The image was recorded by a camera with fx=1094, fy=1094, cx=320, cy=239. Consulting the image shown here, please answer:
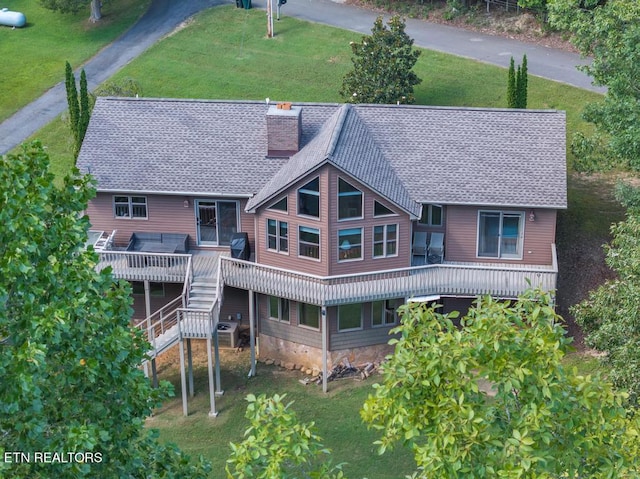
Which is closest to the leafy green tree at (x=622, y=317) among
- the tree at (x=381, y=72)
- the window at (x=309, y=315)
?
the window at (x=309, y=315)

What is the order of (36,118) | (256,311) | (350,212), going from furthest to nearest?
(36,118) < (256,311) < (350,212)

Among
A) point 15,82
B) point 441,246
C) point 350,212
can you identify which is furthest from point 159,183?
point 15,82

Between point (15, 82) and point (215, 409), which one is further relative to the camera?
point (15, 82)

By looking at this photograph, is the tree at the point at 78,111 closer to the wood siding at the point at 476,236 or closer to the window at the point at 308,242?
the window at the point at 308,242

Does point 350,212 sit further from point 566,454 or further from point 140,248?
point 566,454

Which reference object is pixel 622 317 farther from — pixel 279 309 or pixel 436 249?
pixel 279 309

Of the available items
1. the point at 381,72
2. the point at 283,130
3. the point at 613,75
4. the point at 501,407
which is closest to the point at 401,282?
the point at 283,130

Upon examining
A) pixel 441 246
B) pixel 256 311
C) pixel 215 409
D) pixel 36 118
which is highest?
pixel 36 118
